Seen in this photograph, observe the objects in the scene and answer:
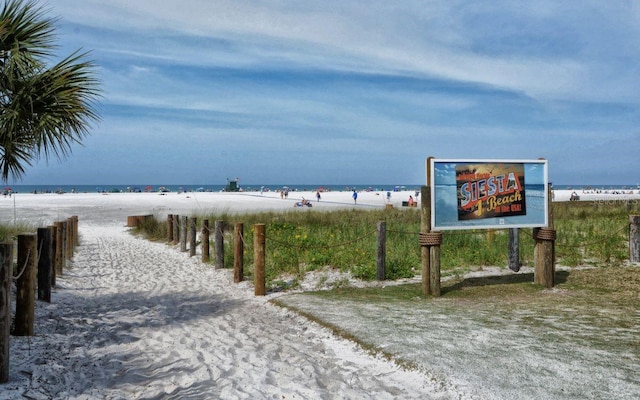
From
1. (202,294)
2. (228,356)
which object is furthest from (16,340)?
(202,294)

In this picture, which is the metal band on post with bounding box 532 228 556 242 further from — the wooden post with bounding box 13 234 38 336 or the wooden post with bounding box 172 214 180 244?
the wooden post with bounding box 172 214 180 244

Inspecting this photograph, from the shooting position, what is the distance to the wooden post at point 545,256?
30.3ft

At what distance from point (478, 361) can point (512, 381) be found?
52 centimetres

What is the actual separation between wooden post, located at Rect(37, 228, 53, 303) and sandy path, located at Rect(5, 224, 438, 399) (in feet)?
0.76

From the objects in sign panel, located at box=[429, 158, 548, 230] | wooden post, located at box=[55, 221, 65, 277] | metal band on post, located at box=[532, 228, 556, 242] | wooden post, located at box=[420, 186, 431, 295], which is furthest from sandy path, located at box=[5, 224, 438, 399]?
metal band on post, located at box=[532, 228, 556, 242]

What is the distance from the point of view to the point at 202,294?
9.62 metres

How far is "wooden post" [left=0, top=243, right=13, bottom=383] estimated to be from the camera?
4504 mm

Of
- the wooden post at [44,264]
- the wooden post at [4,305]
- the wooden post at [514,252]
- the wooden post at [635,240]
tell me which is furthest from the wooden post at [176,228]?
the wooden post at [635,240]

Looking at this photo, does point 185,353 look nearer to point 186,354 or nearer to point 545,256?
point 186,354

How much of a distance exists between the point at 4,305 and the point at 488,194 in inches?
291

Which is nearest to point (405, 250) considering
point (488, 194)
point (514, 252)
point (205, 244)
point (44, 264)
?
point (514, 252)

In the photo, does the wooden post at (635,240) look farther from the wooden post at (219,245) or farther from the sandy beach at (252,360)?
the wooden post at (219,245)

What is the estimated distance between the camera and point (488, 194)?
902cm

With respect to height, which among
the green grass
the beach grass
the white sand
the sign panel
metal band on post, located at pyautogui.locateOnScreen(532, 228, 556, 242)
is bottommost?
the white sand
